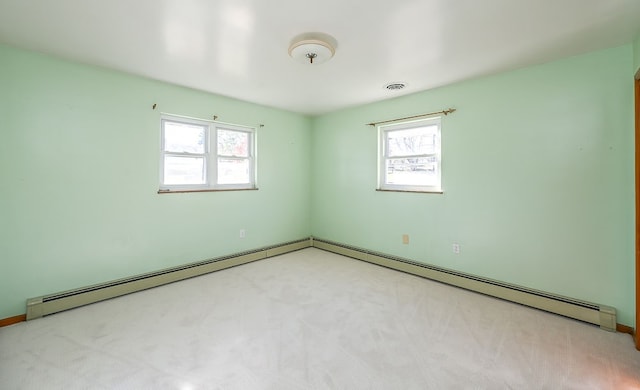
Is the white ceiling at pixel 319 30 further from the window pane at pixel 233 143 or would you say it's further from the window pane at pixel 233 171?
the window pane at pixel 233 171

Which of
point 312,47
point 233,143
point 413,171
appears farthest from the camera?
point 233,143

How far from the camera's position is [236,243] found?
12.9 ft

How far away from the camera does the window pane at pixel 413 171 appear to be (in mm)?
3454

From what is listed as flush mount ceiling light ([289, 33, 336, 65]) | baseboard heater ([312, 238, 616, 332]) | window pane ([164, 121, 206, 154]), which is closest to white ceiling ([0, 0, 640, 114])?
flush mount ceiling light ([289, 33, 336, 65])

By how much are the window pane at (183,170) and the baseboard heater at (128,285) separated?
3.49ft

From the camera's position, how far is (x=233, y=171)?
396 cm

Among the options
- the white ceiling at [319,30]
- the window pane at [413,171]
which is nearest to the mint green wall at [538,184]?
the window pane at [413,171]

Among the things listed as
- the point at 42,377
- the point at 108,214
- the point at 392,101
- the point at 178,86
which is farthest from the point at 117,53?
the point at 392,101

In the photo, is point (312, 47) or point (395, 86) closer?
point (312, 47)

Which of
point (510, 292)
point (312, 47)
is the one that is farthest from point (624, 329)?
point (312, 47)

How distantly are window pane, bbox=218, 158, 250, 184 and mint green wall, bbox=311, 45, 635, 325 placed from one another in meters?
2.18

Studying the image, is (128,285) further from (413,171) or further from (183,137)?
(413,171)

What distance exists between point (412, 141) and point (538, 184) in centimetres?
149

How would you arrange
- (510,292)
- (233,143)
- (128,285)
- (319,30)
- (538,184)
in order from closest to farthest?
(319,30)
(538,184)
(510,292)
(128,285)
(233,143)
